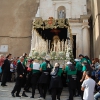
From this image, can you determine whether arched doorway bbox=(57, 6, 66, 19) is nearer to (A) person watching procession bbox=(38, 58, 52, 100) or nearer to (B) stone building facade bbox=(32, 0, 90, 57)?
(B) stone building facade bbox=(32, 0, 90, 57)

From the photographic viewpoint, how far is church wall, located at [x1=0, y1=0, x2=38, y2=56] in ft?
67.2

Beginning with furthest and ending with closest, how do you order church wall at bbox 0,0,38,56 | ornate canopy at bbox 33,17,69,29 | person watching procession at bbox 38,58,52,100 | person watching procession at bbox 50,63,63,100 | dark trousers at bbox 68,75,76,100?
church wall at bbox 0,0,38,56 → ornate canopy at bbox 33,17,69,29 → person watching procession at bbox 38,58,52,100 → dark trousers at bbox 68,75,76,100 → person watching procession at bbox 50,63,63,100

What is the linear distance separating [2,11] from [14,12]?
1313mm

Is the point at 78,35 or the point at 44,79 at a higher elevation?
the point at 78,35

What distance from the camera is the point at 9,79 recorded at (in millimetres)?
11992

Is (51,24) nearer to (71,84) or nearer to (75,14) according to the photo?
(75,14)

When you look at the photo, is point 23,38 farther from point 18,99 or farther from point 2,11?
point 18,99

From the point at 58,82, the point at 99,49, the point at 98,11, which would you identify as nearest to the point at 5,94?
the point at 58,82

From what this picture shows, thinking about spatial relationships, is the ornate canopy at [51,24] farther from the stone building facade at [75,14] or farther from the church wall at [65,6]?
the church wall at [65,6]

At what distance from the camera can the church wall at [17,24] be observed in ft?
67.2

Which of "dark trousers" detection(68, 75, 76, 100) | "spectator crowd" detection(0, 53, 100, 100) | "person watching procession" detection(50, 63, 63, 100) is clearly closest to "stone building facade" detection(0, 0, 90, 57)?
"spectator crowd" detection(0, 53, 100, 100)

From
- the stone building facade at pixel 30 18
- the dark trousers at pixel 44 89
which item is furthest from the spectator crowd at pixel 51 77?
the stone building facade at pixel 30 18

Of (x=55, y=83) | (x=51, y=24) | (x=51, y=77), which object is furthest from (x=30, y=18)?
(x=55, y=83)

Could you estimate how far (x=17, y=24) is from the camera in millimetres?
21016
